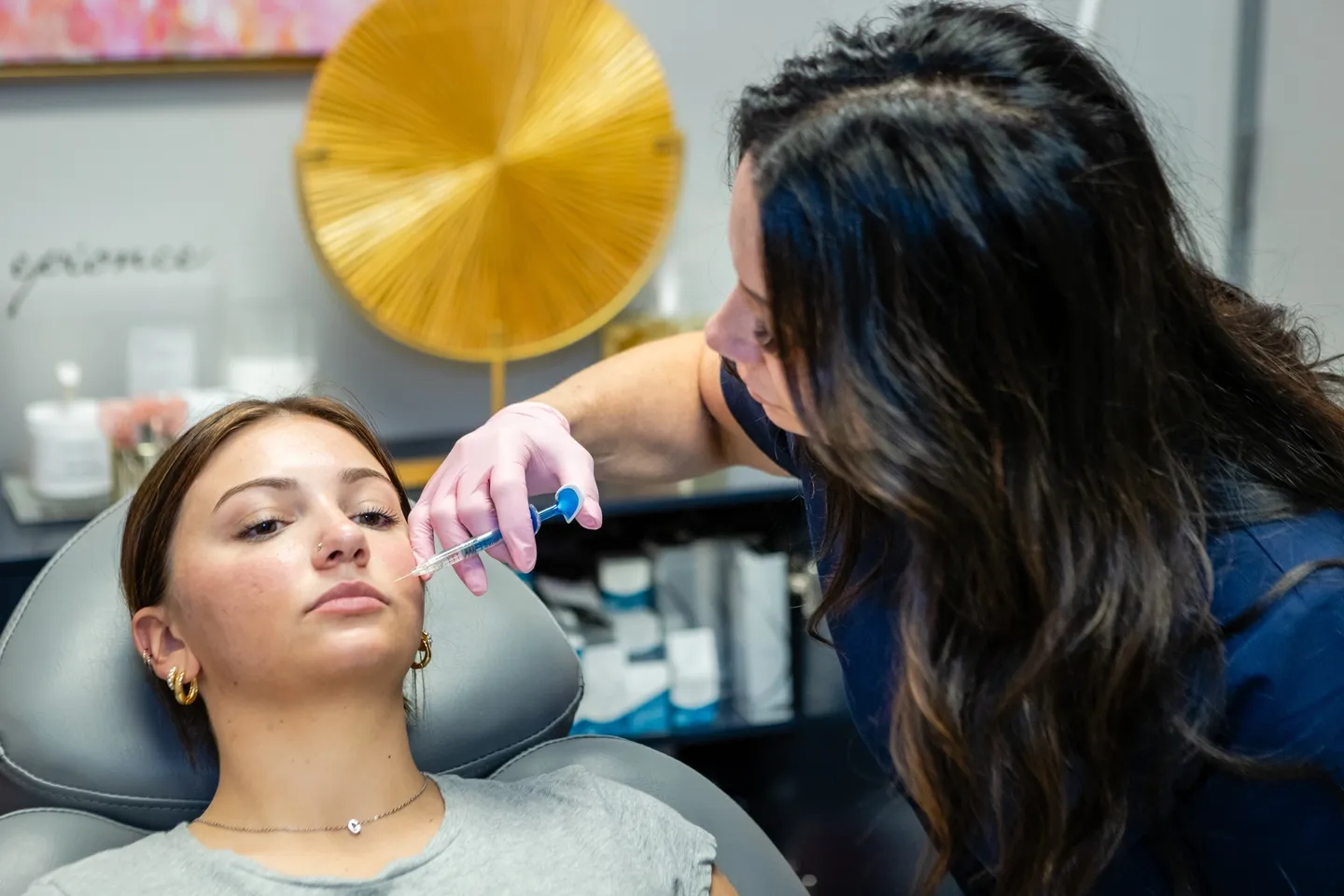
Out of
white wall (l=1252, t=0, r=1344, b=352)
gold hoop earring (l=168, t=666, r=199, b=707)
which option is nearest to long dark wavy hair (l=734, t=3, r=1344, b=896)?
gold hoop earring (l=168, t=666, r=199, b=707)

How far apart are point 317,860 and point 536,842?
0.20m

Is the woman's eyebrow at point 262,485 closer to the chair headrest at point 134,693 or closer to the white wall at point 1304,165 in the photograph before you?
the chair headrest at point 134,693

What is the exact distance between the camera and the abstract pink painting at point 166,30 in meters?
2.09

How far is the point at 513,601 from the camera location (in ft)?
4.90

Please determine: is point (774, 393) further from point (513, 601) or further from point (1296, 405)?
point (513, 601)

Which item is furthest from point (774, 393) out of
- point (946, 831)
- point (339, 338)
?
point (339, 338)

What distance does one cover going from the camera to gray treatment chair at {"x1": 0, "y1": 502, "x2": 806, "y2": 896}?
1.29m

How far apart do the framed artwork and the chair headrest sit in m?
1.00

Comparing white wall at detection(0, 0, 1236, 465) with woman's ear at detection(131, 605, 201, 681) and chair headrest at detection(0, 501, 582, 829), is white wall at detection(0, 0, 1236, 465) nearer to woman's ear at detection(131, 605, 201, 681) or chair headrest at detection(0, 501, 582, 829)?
chair headrest at detection(0, 501, 582, 829)

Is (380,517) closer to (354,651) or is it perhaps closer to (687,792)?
(354,651)

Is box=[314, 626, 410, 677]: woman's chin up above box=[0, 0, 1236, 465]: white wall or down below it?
below

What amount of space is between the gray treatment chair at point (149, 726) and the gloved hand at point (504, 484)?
0.15 metres

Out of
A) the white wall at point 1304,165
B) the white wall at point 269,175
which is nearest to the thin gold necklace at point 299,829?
the white wall at point 269,175

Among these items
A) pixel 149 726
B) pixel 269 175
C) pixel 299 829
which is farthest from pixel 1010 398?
pixel 269 175
